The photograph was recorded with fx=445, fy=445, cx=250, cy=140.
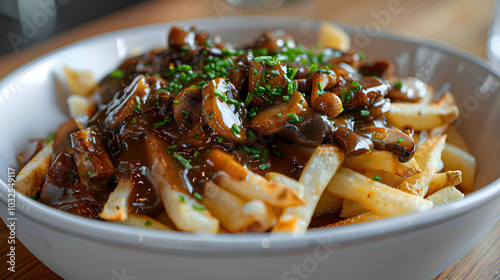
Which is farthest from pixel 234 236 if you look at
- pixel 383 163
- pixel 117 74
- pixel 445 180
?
pixel 117 74

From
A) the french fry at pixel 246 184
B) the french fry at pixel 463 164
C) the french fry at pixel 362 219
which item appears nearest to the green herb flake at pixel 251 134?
the french fry at pixel 246 184

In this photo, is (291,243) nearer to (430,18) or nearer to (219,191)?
(219,191)

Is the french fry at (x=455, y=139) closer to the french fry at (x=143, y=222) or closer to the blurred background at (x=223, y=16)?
the french fry at (x=143, y=222)

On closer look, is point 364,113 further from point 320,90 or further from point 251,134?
point 251,134

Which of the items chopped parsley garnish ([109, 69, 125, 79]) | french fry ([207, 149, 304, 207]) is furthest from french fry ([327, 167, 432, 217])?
chopped parsley garnish ([109, 69, 125, 79])

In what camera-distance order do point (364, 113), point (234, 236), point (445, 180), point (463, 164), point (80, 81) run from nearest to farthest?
point (234, 236), point (445, 180), point (364, 113), point (463, 164), point (80, 81)

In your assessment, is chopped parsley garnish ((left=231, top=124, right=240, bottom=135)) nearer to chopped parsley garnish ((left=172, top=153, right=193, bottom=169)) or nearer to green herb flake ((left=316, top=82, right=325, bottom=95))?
chopped parsley garnish ((left=172, top=153, right=193, bottom=169))
